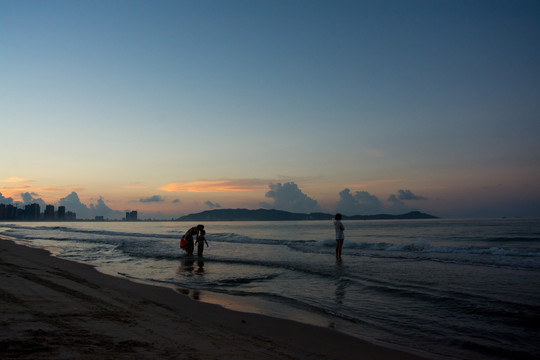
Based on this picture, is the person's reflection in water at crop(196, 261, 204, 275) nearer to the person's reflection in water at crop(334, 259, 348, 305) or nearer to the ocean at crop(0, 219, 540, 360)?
the ocean at crop(0, 219, 540, 360)

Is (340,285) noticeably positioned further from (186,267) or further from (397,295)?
(186,267)

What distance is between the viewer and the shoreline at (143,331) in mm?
4055

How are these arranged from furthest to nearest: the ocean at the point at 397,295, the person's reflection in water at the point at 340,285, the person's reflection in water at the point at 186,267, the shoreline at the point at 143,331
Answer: the person's reflection in water at the point at 186,267 < the person's reflection in water at the point at 340,285 < the ocean at the point at 397,295 < the shoreline at the point at 143,331

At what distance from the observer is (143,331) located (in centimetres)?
504

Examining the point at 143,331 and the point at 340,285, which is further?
the point at 340,285

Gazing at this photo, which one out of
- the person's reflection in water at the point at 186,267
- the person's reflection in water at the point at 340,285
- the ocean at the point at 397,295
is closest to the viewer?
the ocean at the point at 397,295

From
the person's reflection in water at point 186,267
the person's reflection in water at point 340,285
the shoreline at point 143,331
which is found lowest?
the person's reflection in water at point 186,267

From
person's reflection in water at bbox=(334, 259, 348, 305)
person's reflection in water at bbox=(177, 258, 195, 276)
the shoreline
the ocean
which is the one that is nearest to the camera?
the shoreline

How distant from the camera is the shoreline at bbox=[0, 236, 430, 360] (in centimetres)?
405

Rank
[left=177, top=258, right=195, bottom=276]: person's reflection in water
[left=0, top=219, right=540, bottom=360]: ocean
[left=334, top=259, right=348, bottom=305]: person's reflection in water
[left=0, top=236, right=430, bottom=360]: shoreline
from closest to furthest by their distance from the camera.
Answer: [left=0, top=236, right=430, bottom=360]: shoreline < [left=0, top=219, right=540, bottom=360]: ocean < [left=334, top=259, right=348, bottom=305]: person's reflection in water < [left=177, top=258, right=195, bottom=276]: person's reflection in water

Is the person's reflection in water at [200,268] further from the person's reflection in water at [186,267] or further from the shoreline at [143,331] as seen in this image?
the shoreline at [143,331]

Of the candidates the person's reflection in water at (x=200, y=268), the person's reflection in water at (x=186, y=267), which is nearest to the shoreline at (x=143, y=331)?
the person's reflection in water at (x=186, y=267)

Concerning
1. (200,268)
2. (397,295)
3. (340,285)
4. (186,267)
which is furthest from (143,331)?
(186,267)

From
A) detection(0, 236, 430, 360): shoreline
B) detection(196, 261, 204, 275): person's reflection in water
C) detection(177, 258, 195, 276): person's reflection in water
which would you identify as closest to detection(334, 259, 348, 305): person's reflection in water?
detection(0, 236, 430, 360): shoreline
